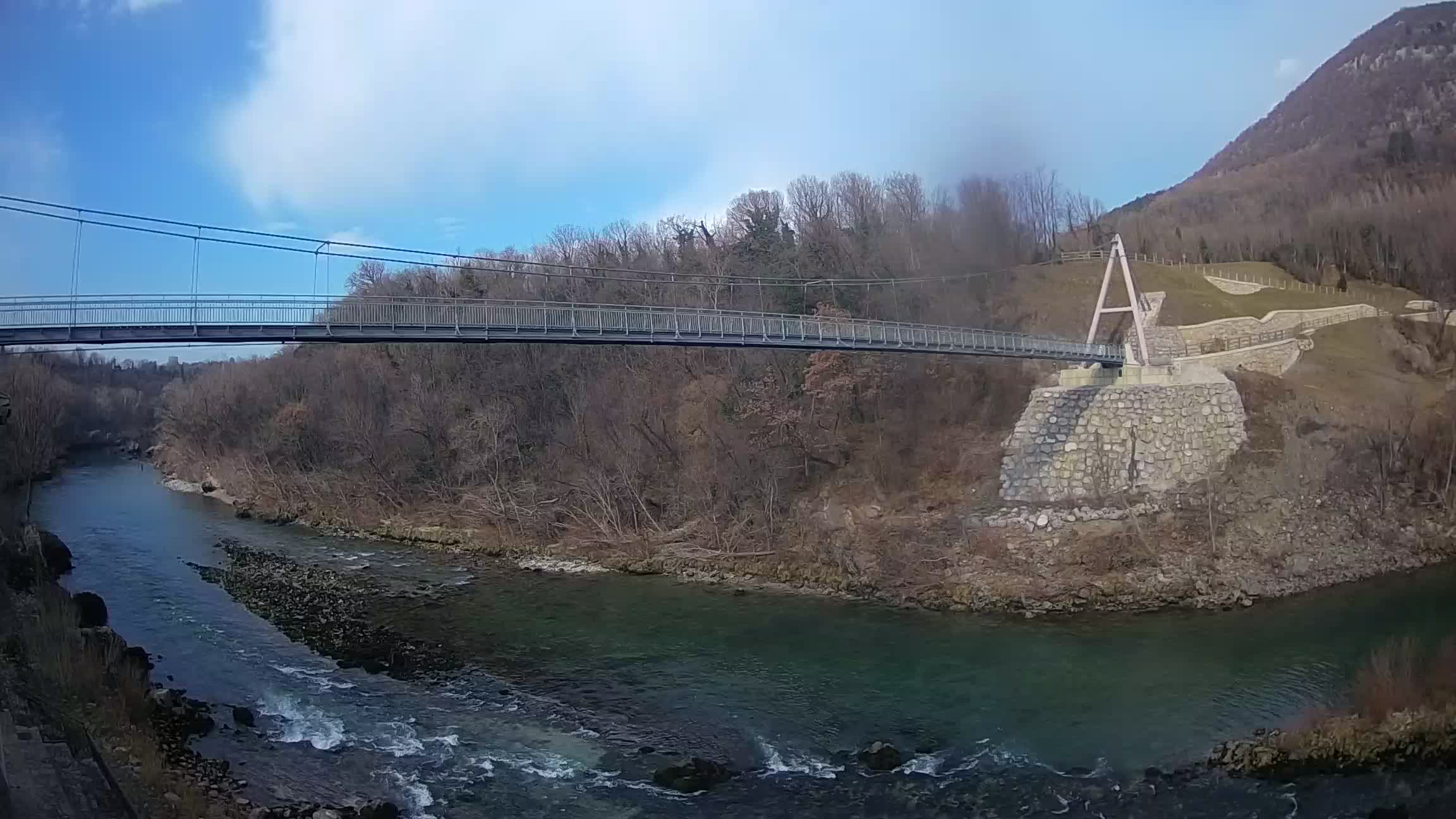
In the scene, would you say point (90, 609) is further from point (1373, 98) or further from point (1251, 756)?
point (1373, 98)

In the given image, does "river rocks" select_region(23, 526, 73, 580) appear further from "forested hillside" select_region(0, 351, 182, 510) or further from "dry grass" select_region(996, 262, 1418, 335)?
"dry grass" select_region(996, 262, 1418, 335)

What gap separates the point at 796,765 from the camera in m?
11.6

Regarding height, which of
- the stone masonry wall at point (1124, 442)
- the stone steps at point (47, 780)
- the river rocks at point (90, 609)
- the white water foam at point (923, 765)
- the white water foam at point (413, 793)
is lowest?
the white water foam at point (413, 793)

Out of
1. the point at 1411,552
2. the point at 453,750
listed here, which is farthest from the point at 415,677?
the point at 1411,552

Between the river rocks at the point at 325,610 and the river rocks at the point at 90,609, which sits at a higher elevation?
the river rocks at the point at 90,609

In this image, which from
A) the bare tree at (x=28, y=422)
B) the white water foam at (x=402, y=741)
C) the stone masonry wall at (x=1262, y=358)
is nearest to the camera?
the white water foam at (x=402, y=741)

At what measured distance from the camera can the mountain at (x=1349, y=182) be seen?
38531 millimetres

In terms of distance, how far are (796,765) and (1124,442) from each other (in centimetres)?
1530

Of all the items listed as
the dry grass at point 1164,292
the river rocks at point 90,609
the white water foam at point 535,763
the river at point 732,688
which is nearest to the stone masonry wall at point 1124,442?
the river at point 732,688

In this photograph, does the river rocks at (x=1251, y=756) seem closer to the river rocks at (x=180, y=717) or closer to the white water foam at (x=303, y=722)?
the white water foam at (x=303, y=722)

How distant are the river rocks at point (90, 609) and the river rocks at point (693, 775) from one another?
12504 millimetres

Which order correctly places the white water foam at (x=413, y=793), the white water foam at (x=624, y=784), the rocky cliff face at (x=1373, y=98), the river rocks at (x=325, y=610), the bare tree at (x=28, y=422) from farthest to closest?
the rocky cliff face at (x=1373, y=98) < the bare tree at (x=28, y=422) < the river rocks at (x=325, y=610) < the white water foam at (x=624, y=784) < the white water foam at (x=413, y=793)

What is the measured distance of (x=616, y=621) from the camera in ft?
62.0

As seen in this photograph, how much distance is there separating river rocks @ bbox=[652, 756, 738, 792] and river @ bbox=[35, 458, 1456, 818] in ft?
0.71
